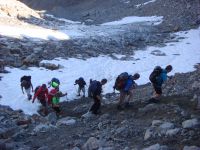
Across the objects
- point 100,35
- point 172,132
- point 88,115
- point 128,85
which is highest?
point 100,35

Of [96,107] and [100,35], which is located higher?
[100,35]

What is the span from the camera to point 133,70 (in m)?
27.5

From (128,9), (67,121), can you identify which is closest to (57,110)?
(67,121)

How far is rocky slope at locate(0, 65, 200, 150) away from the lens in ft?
36.4

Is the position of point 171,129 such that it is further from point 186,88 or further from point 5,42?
point 5,42

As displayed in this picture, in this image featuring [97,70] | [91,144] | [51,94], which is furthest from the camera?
[97,70]

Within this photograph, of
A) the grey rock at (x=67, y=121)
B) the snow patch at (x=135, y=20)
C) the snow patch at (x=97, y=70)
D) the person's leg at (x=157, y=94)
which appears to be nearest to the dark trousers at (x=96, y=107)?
the grey rock at (x=67, y=121)

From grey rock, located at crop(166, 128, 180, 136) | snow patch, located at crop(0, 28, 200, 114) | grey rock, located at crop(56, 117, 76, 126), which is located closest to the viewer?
grey rock, located at crop(166, 128, 180, 136)

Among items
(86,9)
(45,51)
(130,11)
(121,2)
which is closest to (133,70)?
(45,51)

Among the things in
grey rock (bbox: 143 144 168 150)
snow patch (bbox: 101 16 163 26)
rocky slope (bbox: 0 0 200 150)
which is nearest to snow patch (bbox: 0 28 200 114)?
rocky slope (bbox: 0 0 200 150)

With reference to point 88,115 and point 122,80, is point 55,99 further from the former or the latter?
point 122,80

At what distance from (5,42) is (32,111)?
42.1 feet

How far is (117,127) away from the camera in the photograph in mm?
12898

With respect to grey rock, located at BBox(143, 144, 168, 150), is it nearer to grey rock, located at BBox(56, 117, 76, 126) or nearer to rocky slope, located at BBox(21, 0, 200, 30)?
grey rock, located at BBox(56, 117, 76, 126)
